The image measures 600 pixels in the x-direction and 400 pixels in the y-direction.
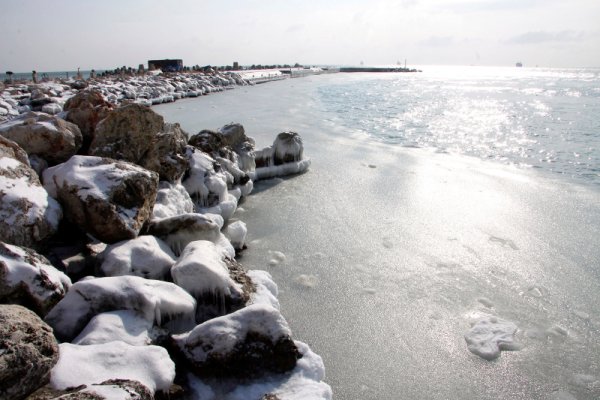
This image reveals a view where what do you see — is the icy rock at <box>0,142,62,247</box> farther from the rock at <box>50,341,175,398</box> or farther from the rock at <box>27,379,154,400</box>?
the rock at <box>27,379,154,400</box>

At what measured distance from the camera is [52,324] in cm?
208

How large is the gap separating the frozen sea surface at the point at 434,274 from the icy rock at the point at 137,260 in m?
0.90

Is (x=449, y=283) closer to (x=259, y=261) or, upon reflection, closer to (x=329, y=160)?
(x=259, y=261)

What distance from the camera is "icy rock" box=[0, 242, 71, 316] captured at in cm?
209

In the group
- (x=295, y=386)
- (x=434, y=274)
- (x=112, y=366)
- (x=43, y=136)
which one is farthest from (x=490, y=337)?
(x=43, y=136)

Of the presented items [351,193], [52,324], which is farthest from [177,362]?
[351,193]

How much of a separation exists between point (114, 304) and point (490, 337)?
7.47 ft

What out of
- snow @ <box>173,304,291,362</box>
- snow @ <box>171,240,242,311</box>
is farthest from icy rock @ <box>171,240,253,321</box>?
snow @ <box>173,304,291,362</box>

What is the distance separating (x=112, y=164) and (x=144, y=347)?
1771 millimetres

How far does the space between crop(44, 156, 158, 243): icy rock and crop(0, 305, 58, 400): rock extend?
1180mm

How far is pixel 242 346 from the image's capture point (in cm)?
205

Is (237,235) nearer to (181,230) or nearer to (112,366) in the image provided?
(181,230)

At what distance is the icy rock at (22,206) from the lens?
260 cm

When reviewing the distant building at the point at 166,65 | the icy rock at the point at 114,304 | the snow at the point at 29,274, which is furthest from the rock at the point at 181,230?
the distant building at the point at 166,65
